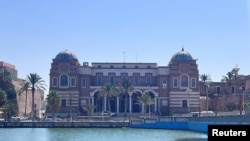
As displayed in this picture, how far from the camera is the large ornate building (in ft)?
386

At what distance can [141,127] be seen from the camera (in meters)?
93.8

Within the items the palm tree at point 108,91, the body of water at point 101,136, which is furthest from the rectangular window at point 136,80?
the body of water at point 101,136

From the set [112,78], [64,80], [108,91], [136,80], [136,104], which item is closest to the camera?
[108,91]

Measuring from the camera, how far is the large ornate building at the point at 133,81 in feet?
386

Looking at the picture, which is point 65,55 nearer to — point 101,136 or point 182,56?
point 182,56

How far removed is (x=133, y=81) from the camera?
401ft

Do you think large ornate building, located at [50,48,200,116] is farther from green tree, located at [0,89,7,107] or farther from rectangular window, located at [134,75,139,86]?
green tree, located at [0,89,7,107]

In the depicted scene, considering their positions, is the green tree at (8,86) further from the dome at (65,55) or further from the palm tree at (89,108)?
the palm tree at (89,108)

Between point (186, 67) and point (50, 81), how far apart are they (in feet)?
108

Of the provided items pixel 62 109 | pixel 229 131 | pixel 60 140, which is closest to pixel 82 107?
pixel 62 109

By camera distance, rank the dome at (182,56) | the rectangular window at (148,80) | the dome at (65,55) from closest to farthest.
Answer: the dome at (65,55), the dome at (182,56), the rectangular window at (148,80)

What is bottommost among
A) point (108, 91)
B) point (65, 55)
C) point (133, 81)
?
point (108, 91)

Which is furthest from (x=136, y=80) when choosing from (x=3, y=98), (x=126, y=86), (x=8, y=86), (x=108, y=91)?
(x=3, y=98)

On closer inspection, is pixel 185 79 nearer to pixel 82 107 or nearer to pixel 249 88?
pixel 249 88
